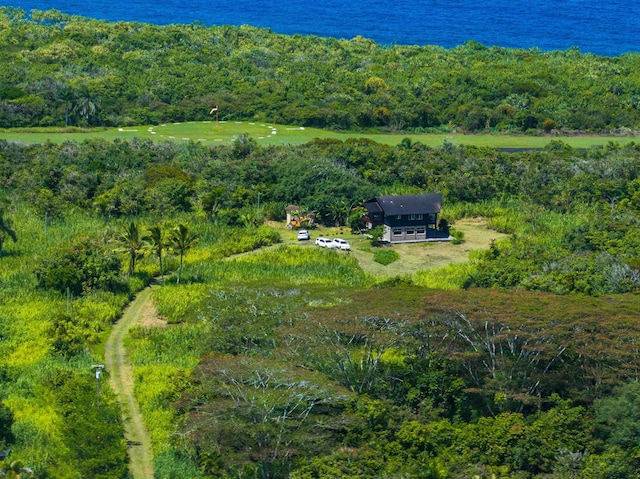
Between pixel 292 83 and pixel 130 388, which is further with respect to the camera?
pixel 292 83

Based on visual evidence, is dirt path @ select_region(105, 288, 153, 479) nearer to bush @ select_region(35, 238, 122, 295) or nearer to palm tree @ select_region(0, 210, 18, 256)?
bush @ select_region(35, 238, 122, 295)

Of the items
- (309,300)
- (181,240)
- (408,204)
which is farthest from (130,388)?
(408,204)

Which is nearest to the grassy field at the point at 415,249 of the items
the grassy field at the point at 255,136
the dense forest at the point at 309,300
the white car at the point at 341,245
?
the white car at the point at 341,245

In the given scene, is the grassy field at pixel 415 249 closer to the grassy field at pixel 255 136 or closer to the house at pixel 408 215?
the house at pixel 408 215

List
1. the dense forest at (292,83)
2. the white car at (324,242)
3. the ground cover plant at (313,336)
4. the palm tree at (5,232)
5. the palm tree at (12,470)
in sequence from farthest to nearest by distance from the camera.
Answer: the dense forest at (292,83), the white car at (324,242), the palm tree at (5,232), the ground cover plant at (313,336), the palm tree at (12,470)

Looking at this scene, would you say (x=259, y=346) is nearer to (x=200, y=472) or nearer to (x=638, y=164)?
(x=200, y=472)

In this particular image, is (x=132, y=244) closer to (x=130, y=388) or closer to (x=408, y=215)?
(x=130, y=388)
